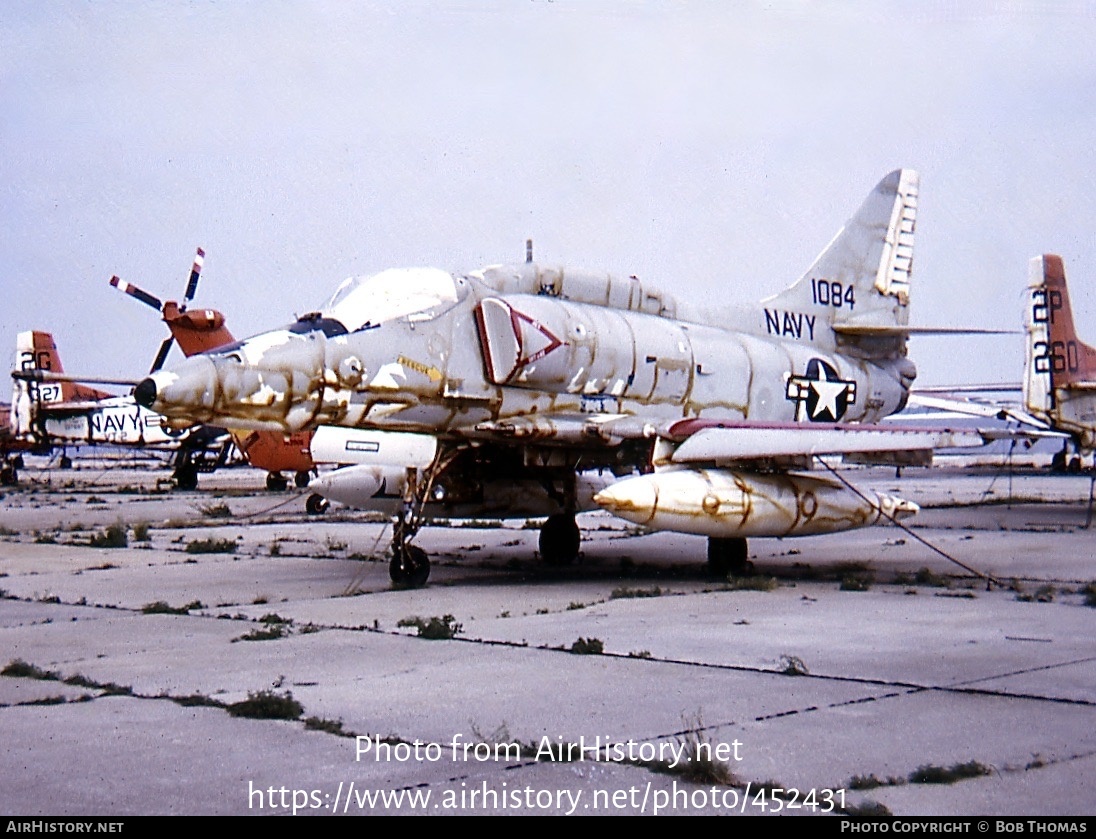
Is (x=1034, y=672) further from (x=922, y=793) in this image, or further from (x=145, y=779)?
(x=145, y=779)

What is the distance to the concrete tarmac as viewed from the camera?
183 inches

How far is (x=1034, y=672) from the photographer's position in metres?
7.02

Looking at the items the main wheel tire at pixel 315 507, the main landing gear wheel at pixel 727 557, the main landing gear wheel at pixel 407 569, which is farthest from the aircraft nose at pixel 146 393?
the main wheel tire at pixel 315 507

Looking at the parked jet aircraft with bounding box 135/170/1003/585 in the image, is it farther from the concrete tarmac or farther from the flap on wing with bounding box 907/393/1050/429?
the flap on wing with bounding box 907/393/1050/429

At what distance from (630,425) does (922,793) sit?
7.48 meters

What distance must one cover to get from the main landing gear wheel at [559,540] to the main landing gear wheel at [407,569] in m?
2.69

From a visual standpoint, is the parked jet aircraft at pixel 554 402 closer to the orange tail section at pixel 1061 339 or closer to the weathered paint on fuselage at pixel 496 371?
the weathered paint on fuselage at pixel 496 371

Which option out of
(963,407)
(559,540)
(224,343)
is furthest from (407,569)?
(963,407)

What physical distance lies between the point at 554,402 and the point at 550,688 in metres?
5.72

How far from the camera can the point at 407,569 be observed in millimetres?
11484

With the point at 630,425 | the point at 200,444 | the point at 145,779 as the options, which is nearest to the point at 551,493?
the point at 630,425

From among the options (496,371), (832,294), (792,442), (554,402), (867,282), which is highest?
(867,282)

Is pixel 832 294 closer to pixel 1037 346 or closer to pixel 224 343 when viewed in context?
pixel 1037 346

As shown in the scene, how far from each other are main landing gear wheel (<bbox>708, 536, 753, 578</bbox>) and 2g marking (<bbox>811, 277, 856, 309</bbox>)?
4.35 m
